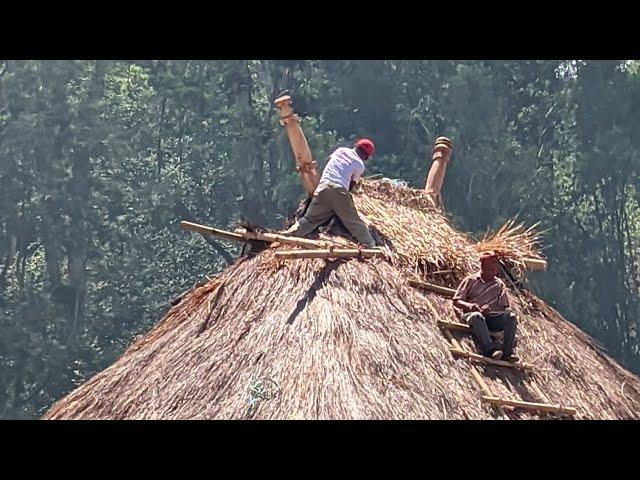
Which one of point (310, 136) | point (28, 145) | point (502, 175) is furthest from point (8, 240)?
point (502, 175)

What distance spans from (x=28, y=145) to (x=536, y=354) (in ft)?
86.0

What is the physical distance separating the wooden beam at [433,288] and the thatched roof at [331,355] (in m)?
0.09

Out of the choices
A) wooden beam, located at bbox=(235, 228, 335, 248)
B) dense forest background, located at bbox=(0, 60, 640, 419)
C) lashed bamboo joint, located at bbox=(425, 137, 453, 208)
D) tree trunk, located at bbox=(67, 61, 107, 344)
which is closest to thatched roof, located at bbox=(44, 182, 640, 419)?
wooden beam, located at bbox=(235, 228, 335, 248)

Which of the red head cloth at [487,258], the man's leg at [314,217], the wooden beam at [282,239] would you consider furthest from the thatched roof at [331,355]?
the red head cloth at [487,258]

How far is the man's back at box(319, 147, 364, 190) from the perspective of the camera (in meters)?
13.8

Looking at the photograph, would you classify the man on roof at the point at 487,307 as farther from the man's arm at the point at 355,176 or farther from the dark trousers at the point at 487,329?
the man's arm at the point at 355,176

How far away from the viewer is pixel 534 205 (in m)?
37.1

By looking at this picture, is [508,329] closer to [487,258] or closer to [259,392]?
[487,258]

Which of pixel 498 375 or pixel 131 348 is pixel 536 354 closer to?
pixel 498 375

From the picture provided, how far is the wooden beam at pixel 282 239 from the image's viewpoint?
521 inches

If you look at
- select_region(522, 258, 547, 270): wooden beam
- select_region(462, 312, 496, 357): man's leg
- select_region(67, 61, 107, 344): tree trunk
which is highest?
select_region(522, 258, 547, 270): wooden beam

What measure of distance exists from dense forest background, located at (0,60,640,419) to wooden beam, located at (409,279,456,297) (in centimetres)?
2160

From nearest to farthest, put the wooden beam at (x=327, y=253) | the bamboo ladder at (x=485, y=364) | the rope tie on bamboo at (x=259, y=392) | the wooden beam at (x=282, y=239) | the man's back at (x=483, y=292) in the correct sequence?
the rope tie on bamboo at (x=259, y=392) → the bamboo ladder at (x=485, y=364) → the wooden beam at (x=327, y=253) → the wooden beam at (x=282, y=239) → the man's back at (x=483, y=292)

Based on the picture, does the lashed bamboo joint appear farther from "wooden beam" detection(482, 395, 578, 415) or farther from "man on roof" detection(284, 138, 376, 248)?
"wooden beam" detection(482, 395, 578, 415)
